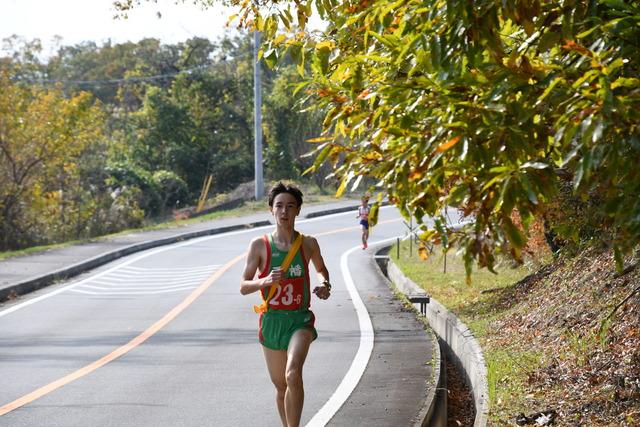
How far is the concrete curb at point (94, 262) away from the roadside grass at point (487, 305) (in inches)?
269

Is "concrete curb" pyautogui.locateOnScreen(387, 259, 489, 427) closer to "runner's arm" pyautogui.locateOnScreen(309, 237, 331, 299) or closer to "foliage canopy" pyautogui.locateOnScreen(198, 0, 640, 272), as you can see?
"runner's arm" pyautogui.locateOnScreen(309, 237, 331, 299)

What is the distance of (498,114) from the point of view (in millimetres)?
5715

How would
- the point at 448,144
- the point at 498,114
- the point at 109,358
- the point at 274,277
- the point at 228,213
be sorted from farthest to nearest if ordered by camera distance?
the point at 228,213 → the point at 109,358 → the point at 274,277 → the point at 498,114 → the point at 448,144

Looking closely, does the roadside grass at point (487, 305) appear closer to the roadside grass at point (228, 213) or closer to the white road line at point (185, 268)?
the white road line at point (185, 268)

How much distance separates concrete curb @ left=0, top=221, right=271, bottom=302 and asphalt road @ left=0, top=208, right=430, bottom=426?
43 centimetres

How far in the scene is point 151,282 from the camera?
2198cm

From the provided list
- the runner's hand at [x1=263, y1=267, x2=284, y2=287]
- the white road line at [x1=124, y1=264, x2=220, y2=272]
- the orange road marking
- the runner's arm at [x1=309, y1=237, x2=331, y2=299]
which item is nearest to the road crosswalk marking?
the white road line at [x1=124, y1=264, x2=220, y2=272]

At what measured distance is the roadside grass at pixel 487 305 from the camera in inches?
385

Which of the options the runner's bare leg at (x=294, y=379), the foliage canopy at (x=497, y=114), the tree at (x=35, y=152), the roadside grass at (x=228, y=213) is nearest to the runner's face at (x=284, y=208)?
the runner's bare leg at (x=294, y=379)

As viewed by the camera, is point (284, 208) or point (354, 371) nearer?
point (284, 208)

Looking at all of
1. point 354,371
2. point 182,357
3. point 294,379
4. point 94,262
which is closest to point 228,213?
point 94,262

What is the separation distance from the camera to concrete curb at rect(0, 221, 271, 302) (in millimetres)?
20047

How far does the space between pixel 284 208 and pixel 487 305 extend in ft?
27.4

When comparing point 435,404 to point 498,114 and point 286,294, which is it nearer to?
point 286,294
